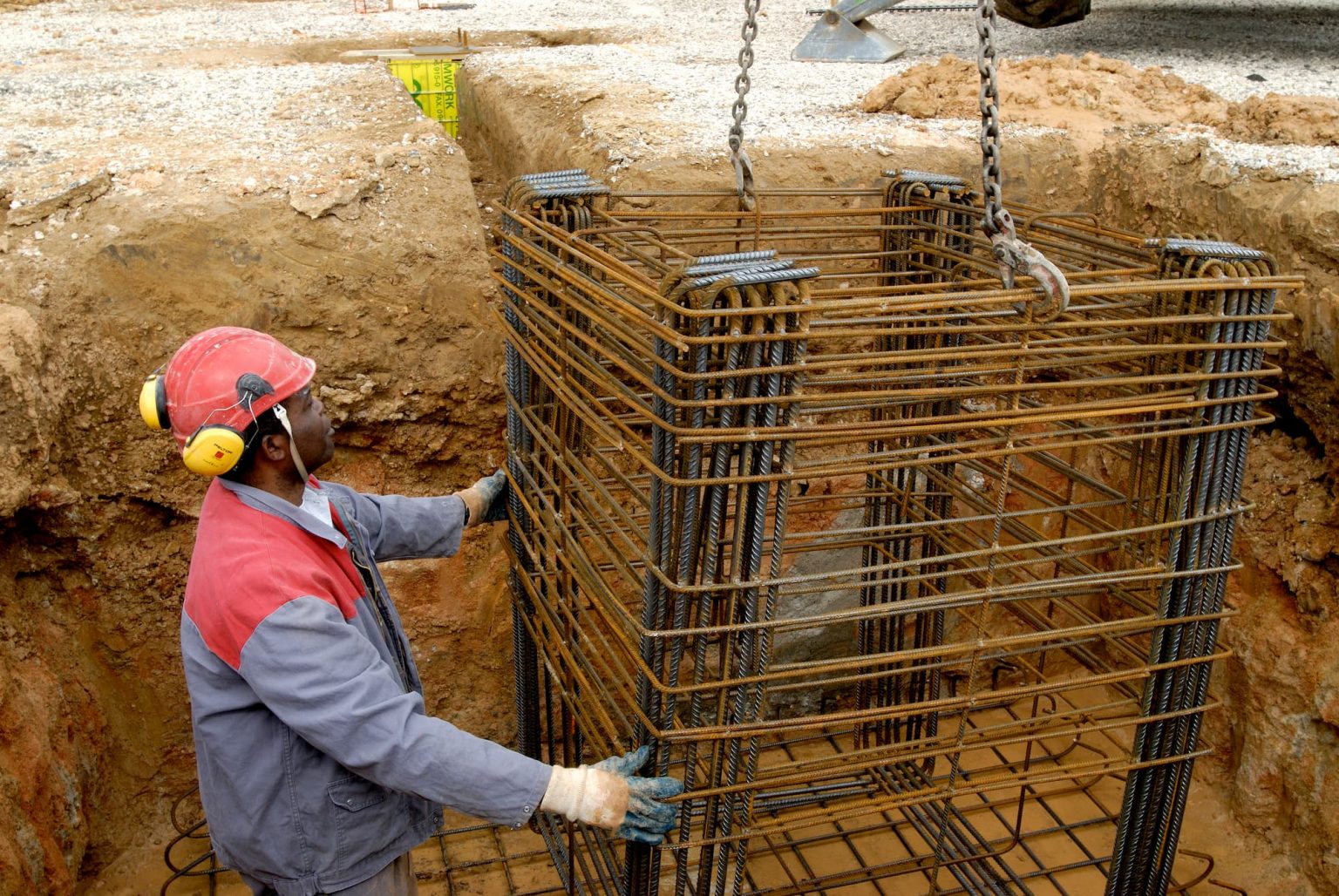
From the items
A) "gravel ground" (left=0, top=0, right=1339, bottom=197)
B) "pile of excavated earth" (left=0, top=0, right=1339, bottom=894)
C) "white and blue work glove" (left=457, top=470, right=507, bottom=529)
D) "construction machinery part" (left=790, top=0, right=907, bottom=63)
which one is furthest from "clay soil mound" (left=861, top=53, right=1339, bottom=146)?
"white and blue work glove" (left=457, top=470, right=507, bottom=529)

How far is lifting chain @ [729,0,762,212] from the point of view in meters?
2.92

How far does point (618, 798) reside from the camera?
7.25 ft

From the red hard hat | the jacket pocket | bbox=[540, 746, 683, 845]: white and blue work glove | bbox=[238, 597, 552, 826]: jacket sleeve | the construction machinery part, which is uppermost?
the construction machinery part

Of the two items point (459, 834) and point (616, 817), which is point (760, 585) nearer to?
point (616, 817)

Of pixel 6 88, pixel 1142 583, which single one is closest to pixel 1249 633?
pixel 1142 583

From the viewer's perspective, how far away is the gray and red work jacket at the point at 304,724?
2.14 metres

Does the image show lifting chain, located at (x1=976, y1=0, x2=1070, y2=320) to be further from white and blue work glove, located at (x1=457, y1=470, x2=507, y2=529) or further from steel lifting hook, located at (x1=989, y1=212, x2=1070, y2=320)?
white and blue work glove, located at (x1=457, y1=470, x2=507, y2=529)

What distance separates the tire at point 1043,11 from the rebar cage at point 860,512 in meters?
3.41

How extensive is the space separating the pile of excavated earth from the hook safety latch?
1.49 meters

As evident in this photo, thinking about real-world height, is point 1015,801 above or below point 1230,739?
below

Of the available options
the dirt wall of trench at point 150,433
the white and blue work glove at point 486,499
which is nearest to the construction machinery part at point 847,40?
the dirt wall of trench at point 150,433

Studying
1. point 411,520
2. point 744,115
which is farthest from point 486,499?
point 744,115

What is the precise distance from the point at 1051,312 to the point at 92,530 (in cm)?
287

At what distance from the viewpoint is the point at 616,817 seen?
7.27 feet
